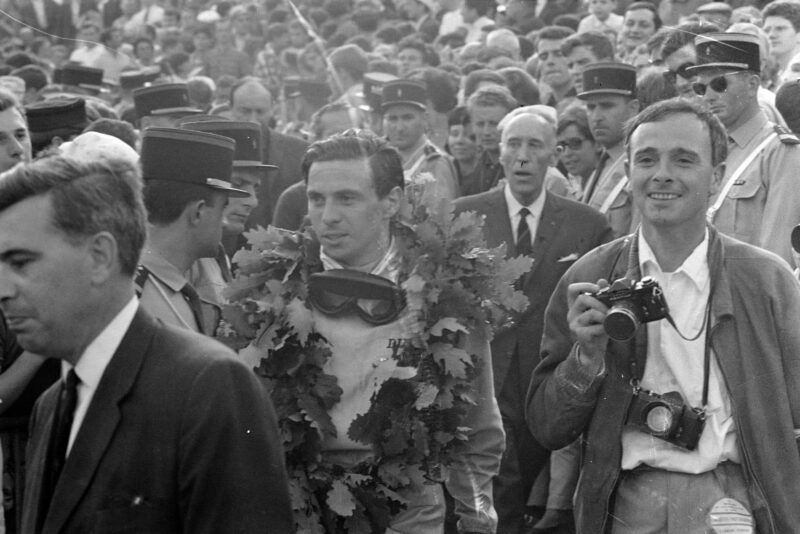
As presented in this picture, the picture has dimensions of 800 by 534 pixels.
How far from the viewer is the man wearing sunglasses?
469 cm

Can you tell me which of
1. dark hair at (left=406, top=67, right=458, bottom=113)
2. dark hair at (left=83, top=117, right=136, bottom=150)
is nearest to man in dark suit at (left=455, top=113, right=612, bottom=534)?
dark hair at (left=83, top=117, right=136, bottom=150)

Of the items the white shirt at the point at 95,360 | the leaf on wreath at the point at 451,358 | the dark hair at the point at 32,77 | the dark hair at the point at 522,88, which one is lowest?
the dark hair at the point at 32,77

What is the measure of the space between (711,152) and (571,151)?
13.8 feet

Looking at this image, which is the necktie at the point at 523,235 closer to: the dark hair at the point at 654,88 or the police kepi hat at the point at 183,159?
the dark hair at the point at 654,88

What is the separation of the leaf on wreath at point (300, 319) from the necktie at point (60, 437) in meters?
1.83

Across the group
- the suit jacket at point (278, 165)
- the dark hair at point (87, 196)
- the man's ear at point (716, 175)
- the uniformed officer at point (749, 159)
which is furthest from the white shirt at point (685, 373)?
the suit jacket at point (278, 165)

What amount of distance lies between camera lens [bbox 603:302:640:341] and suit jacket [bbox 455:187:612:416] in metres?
3.04

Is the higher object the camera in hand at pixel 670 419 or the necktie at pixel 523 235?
the camera in hand at pixel 670 419

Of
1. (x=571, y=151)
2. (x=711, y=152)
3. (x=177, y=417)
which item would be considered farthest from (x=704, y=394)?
(x=571, y=151)

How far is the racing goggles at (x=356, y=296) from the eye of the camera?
4.77 metres

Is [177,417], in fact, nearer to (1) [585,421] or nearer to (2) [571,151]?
(1) [585,421]

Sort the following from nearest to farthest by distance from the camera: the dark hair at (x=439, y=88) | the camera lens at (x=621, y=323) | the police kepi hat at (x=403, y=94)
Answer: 1. the camera lens at (x=621, y=323)
2. the police kepi hat at (x=403, y=94)
3. the dark hair at (x=439, y=88)

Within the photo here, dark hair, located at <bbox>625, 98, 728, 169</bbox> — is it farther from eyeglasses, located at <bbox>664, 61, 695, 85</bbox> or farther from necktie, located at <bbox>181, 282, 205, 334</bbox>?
eyeglasses, located at <bbox>664, 61, 695, 85</bbox>

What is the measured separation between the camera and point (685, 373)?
4.47m
